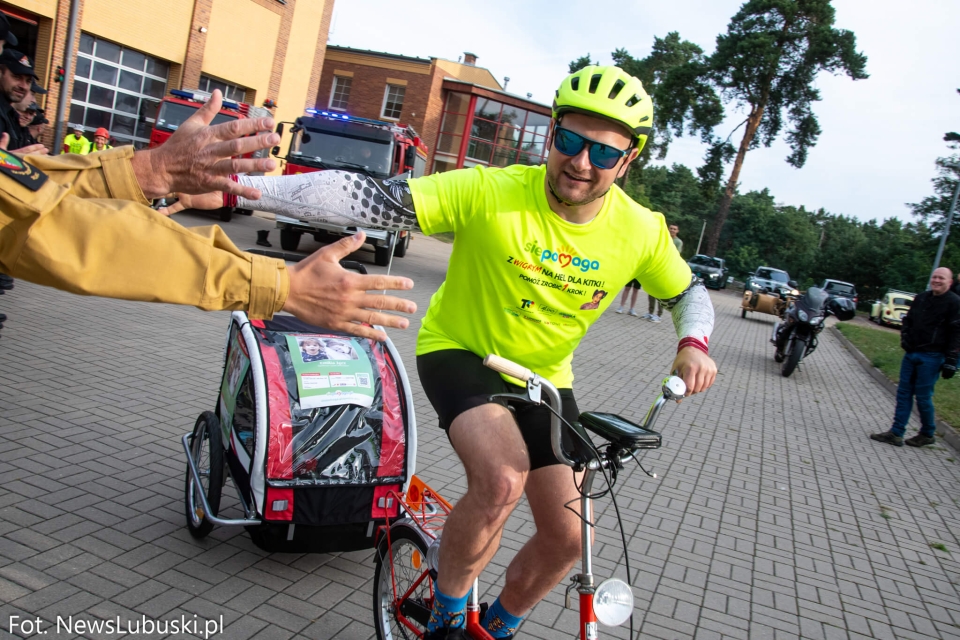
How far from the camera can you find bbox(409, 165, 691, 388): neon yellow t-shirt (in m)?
2.89

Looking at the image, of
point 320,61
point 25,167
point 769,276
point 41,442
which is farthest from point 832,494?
point 769,276

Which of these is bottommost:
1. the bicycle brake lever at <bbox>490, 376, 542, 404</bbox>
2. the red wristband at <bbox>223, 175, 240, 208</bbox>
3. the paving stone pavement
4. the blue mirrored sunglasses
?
the paving stone pavement

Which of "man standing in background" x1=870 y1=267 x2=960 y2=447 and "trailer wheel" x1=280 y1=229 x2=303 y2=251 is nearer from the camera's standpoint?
"man standing in background" x1=870 y1=267 x2=960 y2=447

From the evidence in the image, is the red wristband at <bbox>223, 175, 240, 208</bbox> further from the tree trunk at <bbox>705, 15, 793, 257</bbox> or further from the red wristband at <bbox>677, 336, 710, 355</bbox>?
the tree trunk at <bbox>705, 15, 793, 257</bbox>

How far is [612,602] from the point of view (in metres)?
2.39

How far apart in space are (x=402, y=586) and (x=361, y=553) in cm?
96

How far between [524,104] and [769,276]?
17.5 m

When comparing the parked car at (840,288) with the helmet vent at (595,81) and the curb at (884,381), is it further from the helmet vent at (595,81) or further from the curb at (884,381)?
the helmet vent at (595,81)

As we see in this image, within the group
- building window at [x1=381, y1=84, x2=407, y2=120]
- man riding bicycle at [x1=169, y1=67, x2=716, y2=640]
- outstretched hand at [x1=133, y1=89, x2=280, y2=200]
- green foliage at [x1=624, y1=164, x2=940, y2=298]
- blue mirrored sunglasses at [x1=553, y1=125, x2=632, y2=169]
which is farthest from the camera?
green foliage at [x1=624, y1=164, x2=940, y2=298]

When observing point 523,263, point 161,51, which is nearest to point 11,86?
point 523,263

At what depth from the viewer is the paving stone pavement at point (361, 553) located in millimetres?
3576

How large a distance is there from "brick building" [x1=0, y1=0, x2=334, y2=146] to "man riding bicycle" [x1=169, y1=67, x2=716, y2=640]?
19307 mm

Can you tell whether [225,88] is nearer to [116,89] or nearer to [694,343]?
[116,89]

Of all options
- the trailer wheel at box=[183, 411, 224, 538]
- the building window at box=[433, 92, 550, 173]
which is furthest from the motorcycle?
the building window at box=[433, 92, 550, 173]
